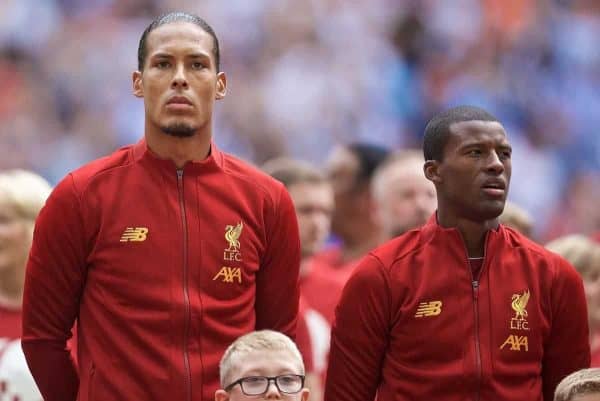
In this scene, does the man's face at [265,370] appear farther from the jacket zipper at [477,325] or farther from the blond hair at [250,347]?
the jacket zipper at [477,325]

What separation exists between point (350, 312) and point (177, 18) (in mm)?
1223

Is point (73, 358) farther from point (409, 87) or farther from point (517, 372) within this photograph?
point (409, 87)

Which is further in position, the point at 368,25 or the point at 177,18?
the point at 368,25

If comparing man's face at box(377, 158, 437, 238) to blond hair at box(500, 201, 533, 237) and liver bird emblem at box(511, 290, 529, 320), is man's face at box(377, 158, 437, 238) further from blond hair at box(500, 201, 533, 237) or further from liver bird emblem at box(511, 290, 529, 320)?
liver bird emblem at box(511, 290, 529, 320)

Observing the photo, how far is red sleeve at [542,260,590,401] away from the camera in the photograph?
224 inches

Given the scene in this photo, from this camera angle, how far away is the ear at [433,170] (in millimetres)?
5797

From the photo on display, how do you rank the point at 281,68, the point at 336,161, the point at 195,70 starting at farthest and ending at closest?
the point at 281,68, the point at 336,161, the point at 195,70

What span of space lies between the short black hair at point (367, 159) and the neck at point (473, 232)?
404cm

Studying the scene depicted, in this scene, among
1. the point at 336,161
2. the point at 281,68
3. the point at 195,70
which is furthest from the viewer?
the point at 281,68

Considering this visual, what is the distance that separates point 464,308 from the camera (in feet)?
18.4

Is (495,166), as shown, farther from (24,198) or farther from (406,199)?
(24,198)

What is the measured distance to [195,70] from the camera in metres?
5.53

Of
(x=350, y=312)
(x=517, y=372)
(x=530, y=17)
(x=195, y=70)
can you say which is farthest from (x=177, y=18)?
(x=530, y=17)

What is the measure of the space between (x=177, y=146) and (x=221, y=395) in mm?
900
